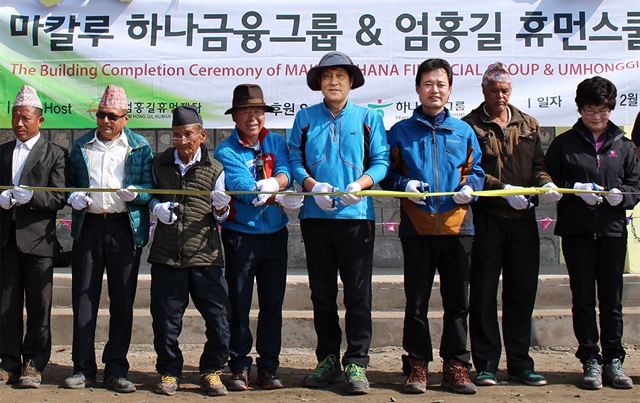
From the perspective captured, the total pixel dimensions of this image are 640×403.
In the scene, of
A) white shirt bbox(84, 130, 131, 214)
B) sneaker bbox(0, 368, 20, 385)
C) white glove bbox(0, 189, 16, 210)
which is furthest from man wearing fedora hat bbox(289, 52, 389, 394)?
sneaker bbox(0, 368, 20, 385)

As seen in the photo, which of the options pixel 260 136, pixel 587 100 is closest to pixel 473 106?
pixel 587 100

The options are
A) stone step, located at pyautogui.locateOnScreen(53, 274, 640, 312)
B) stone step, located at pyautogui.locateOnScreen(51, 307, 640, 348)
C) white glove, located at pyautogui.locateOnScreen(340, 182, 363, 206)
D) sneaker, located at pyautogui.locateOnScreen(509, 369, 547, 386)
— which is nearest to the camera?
white glove, located at pyautogui.locateOnScreen(340, 182, 363, 206)

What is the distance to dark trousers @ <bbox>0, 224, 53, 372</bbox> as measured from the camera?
5242mm

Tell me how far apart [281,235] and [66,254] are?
1.66m

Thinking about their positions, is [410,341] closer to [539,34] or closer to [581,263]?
[581,263]

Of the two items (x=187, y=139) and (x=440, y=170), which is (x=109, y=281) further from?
(x=440, y=170)

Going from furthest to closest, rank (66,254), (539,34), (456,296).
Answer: (539,34) → (66,254) → (456,296)

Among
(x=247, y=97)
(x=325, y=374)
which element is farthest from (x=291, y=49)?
(x=325, y=374)

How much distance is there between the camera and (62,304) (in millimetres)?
6922

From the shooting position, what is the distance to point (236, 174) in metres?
5.18

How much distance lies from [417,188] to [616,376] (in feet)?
5.50

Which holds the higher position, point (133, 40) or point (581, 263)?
point (133, 40)

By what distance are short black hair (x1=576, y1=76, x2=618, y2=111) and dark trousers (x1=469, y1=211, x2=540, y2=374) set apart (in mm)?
773

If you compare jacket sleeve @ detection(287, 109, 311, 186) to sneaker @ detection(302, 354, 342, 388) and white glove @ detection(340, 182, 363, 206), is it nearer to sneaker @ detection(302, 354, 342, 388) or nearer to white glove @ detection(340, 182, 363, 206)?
white glove @ detection(340, 182, 363, 206)
